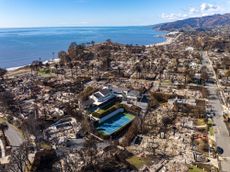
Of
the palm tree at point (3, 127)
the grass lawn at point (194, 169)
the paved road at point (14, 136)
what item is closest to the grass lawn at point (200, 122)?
the grass lawn at point (194, 169)

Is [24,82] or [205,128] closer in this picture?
[205,128]

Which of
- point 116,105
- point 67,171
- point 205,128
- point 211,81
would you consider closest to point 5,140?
point 67,171

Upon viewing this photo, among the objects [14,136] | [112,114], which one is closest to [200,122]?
[112,114]

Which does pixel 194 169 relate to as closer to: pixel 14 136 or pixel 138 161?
pixel 138 161

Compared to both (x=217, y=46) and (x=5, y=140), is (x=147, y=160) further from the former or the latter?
(x=217, y=46)

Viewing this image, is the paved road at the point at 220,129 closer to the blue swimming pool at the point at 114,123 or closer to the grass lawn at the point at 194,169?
the grass lawn at the point at 194,169
